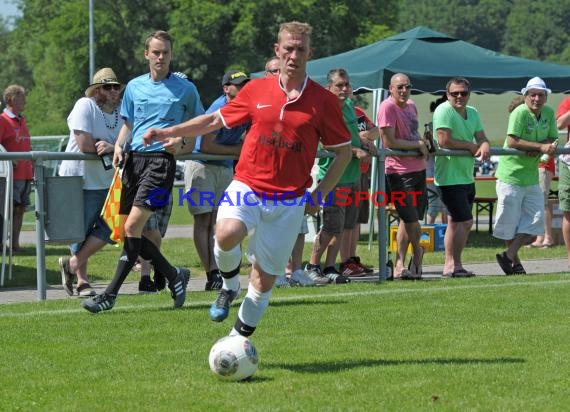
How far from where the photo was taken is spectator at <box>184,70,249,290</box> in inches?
462

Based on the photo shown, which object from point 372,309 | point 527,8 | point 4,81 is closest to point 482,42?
point 527,8

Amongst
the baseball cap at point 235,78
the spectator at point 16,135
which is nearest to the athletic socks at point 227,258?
the baseball cap at point 235,78

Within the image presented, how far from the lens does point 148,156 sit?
32.7ft

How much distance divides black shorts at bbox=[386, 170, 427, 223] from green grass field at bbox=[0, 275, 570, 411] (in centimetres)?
156

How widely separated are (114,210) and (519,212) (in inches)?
192

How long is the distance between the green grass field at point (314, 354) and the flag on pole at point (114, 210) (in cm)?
62

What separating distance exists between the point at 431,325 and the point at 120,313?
2.55 meters

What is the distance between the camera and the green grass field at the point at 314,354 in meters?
6.47

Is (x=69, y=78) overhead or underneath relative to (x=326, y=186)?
underneath

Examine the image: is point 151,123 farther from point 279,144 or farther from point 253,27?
point 253,27

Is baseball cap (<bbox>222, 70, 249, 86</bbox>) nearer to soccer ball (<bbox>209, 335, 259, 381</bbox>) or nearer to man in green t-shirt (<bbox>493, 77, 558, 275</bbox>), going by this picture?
man in green t-shirt (<bbox>493, 77, 558, 275</bbox>)

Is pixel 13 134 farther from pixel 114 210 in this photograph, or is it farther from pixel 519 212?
pixel 519 212

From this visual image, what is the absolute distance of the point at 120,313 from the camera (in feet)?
32.3

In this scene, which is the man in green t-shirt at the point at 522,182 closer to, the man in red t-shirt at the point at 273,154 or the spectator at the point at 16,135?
the man in red t-shirt at the point at 273,154
